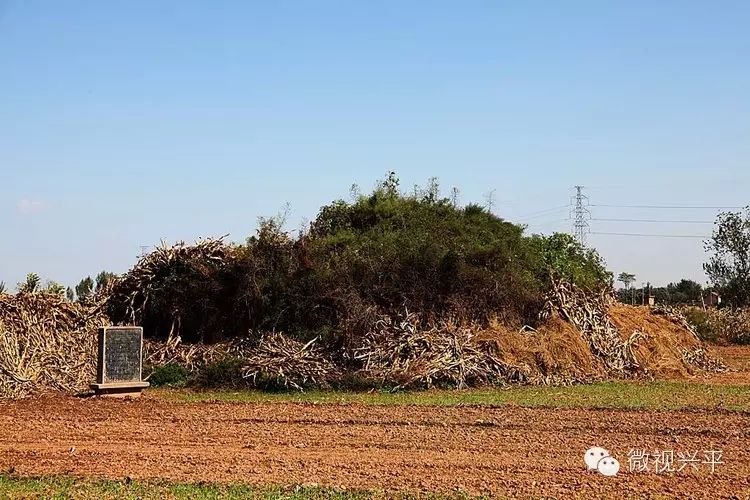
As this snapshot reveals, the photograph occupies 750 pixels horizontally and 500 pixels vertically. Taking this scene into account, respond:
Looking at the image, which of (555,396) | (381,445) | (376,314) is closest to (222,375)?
(376,314)

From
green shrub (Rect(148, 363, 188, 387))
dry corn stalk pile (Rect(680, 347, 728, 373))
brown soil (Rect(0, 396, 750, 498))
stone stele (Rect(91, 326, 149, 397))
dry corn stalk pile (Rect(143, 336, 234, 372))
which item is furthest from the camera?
dry corn stalk pile (Rect(680, 347, 728, 373))

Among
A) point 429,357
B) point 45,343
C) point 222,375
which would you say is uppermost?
point 45,343

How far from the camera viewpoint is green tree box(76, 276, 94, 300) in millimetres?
21828

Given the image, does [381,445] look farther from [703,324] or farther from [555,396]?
[703,324]

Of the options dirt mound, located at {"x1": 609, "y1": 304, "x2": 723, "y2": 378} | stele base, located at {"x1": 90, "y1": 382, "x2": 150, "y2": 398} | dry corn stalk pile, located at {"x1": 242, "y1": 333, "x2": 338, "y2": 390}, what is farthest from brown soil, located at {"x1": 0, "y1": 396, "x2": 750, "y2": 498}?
dirt mound, located at {"x1": 609, "y1": 304, "x2": 723, "y2": 378}

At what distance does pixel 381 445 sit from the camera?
1026cm

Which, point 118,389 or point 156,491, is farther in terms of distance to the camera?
point 118,389

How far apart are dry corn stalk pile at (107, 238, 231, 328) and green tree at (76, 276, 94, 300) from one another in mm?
646

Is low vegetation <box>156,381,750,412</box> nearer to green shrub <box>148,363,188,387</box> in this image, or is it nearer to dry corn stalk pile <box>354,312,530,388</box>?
dry corn stalk pile <box>354,312,530,388</box>

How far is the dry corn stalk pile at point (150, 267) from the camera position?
70.4ft

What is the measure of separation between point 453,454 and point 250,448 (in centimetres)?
247

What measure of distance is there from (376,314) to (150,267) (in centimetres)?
650

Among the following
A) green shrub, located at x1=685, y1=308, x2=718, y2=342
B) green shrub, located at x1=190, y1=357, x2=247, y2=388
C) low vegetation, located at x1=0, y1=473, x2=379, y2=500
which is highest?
green shrub, located at x1=685, y1=308, x2=718, y2=342

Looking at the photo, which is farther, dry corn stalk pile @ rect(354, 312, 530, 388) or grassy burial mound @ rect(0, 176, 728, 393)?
grassy burial mound @ rect(0, 176, 728, 393)
